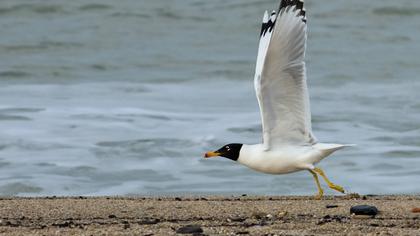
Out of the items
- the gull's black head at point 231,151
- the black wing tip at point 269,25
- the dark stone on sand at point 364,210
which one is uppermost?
the black wing tip at point 269,25

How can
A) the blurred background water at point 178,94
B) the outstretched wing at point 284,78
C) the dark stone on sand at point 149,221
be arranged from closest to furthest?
the dark stone on sand at point 149,221
the outstretched wing at point 284,78
the blurred background water at point 178,94

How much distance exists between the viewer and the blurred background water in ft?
29.7

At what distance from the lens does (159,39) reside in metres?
18.1

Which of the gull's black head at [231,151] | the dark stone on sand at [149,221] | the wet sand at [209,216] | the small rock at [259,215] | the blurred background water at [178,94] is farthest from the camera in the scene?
the blurred background water at [178,94]

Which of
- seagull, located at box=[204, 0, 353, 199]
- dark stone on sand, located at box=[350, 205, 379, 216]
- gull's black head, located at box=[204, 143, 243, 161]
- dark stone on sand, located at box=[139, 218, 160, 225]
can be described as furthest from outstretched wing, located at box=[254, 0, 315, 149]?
dark stone on sand, located at box=[139, 218, 160, 225]

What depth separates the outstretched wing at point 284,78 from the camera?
22.2 feet

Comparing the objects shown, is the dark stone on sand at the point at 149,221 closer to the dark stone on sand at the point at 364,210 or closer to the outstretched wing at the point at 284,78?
the dark stone on sand at the point at 364,210

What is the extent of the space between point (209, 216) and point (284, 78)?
1357mm

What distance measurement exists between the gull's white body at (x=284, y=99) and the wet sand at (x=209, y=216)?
0.90ft

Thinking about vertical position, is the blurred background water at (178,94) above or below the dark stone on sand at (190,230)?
above

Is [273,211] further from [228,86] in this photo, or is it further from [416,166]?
[228,86]

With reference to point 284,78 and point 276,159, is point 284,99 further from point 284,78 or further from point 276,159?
point 276,159

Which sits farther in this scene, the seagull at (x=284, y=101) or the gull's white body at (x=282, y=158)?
the gull's white body at (x=282, y=158)

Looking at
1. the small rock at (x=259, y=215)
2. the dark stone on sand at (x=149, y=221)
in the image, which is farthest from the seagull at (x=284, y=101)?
the dark stone on sand at (x=149, y=221)
